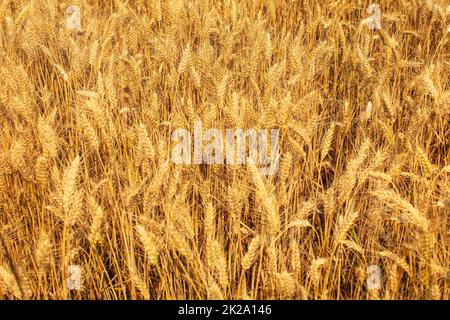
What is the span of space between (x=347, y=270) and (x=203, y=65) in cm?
96

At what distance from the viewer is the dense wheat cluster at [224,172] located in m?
1.17

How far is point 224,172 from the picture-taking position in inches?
62.4

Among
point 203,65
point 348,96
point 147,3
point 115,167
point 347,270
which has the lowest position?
point 347,270

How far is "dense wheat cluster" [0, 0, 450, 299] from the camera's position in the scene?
1168mm

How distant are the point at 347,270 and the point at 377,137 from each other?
0.56m

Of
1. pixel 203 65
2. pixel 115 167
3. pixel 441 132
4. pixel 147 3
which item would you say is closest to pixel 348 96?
pixel 441 132

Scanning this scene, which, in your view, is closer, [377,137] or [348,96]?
[377,137]

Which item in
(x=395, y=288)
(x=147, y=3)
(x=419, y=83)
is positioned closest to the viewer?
(x=395, y=288)

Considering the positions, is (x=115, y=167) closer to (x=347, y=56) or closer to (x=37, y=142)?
(x=37, y=142)

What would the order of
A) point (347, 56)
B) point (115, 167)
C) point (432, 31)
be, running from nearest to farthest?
point (115, 167), point (347, 56), point (432, 31)

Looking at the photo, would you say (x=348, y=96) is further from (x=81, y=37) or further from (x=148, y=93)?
(x=81, y=37)

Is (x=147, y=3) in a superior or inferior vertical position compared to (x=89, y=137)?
superior

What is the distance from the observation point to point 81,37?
91.0 inches

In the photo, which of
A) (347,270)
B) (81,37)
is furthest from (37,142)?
(347,270)
